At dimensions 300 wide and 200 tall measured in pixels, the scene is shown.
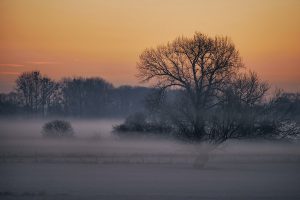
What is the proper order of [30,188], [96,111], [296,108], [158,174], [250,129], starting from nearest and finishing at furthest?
[30,188] → [158,174] → [250,129] → [296,108] → [96,111]

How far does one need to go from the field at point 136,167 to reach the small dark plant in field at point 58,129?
3.64 feet

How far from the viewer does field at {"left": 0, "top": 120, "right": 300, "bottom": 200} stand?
25672 mm

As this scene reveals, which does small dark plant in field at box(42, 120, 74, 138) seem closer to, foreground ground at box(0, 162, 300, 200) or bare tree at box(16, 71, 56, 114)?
bare tree at box(16, 71, 56, 114)

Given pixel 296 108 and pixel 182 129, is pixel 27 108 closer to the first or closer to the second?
pixel 182 129

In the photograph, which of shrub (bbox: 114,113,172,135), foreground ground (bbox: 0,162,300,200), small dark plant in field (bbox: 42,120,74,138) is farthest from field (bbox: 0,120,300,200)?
small dark plant in field (bbox: 42,120,74,138)

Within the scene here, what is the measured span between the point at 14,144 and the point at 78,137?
11.7 meters

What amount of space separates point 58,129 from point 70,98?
13436mm

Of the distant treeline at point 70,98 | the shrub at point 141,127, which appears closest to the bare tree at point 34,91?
the distant treeline at point 70,98

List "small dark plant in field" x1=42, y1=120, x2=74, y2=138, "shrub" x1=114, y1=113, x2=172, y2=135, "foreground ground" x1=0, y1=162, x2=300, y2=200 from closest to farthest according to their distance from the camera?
"foreground ground" x1=0, y1=162, x2=300, y2=200, "shrub" x1=114, y1=113, x2=172, y2=135, "small dark plant in field" x1=42, y1=120, x2=74, y2=138

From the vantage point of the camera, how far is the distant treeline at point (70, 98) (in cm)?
4500

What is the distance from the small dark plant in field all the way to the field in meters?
1.11

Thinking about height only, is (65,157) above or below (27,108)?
below

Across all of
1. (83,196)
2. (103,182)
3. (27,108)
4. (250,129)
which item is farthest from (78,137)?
(83,196)

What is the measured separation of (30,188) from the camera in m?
26.4
